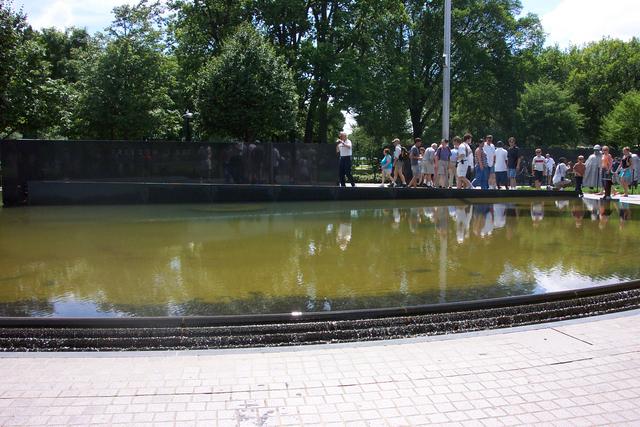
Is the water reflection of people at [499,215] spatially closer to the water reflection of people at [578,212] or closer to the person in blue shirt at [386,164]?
the water reflection of people at [578,212]

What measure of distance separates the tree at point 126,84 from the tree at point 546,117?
30456mm

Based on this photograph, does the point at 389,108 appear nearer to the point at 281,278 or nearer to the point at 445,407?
the point at 281,278

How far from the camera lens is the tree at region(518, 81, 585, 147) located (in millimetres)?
47062

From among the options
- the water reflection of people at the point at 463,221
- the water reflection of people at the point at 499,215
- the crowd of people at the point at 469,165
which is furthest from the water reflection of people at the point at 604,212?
the water reflection of people at the point at 463,221

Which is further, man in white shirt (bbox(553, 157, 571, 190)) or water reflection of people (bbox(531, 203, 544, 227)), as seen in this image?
man in white shirt (bbox(553, 157, 571, 190))

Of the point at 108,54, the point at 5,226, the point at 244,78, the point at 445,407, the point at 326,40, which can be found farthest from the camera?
the point at 326,40

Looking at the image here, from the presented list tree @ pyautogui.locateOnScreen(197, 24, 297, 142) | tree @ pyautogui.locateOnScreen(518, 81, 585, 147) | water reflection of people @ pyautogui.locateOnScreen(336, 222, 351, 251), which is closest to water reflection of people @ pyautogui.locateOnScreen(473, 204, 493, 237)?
water reflection of people @ pyautogui.locateOnScreen(336, 222, 351, 251)

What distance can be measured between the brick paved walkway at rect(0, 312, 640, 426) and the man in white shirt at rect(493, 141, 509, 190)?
1443 centimetres

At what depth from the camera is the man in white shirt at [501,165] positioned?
747 inches

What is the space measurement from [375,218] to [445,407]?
10.0 metres

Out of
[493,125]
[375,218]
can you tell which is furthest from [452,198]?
[493,125]

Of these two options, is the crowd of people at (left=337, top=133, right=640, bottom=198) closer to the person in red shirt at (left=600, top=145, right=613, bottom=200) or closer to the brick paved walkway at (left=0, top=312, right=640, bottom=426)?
the person in red shirt at (left=600, top=145, right=613, bottom=200)

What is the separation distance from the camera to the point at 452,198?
731 inches

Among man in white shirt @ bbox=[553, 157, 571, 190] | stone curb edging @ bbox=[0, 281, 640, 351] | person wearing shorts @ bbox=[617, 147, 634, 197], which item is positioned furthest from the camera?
man in white shirt @ bbox=[553, 157, 571, 190]
